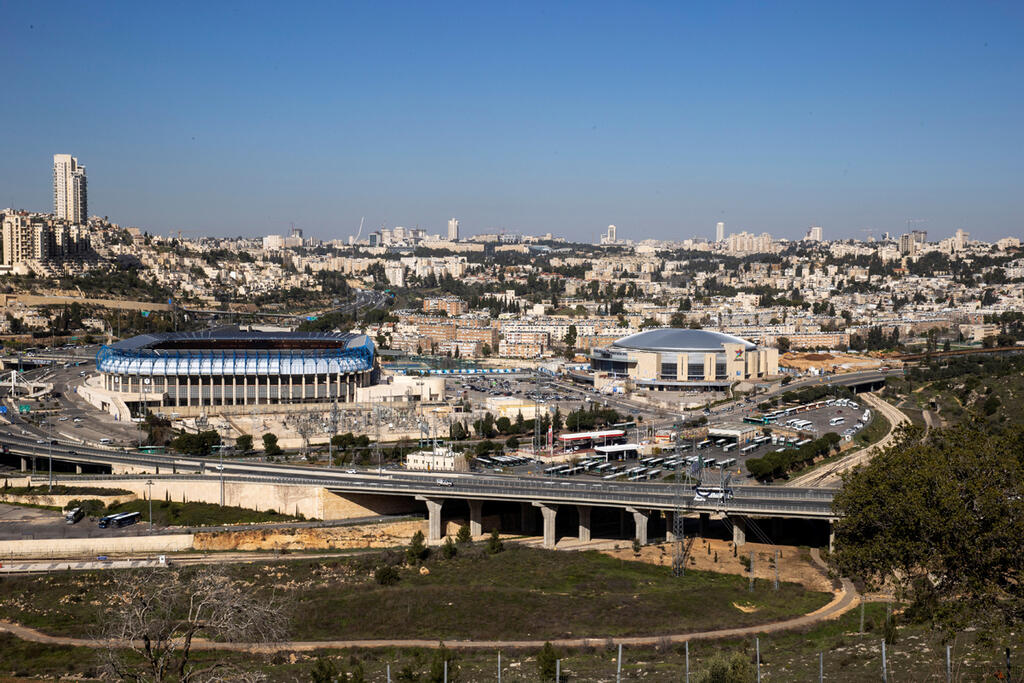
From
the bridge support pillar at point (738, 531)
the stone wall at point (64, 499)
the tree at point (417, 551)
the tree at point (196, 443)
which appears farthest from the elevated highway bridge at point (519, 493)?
the tree at point (196, 443)

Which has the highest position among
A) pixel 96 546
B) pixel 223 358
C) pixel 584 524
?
pixel 223 358

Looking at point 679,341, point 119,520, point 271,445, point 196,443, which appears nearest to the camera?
point 119,520

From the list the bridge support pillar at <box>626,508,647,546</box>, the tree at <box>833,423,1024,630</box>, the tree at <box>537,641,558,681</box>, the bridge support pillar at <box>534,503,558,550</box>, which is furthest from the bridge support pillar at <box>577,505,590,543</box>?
the tree at <box>833,423,1024,630</box>

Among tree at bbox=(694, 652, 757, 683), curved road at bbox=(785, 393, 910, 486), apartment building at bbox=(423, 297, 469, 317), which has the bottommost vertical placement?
curved road at bbox=(785, 393, 910, 486)

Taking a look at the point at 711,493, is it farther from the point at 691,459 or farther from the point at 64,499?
the point at 64,499

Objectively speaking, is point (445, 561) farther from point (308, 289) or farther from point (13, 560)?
point (308, 289)

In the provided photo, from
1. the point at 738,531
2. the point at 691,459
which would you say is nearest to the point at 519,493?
the point at 738,531

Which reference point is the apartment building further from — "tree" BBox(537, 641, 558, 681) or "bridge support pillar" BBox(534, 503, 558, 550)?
"tree" BBox(537, 641, 558, 681)
